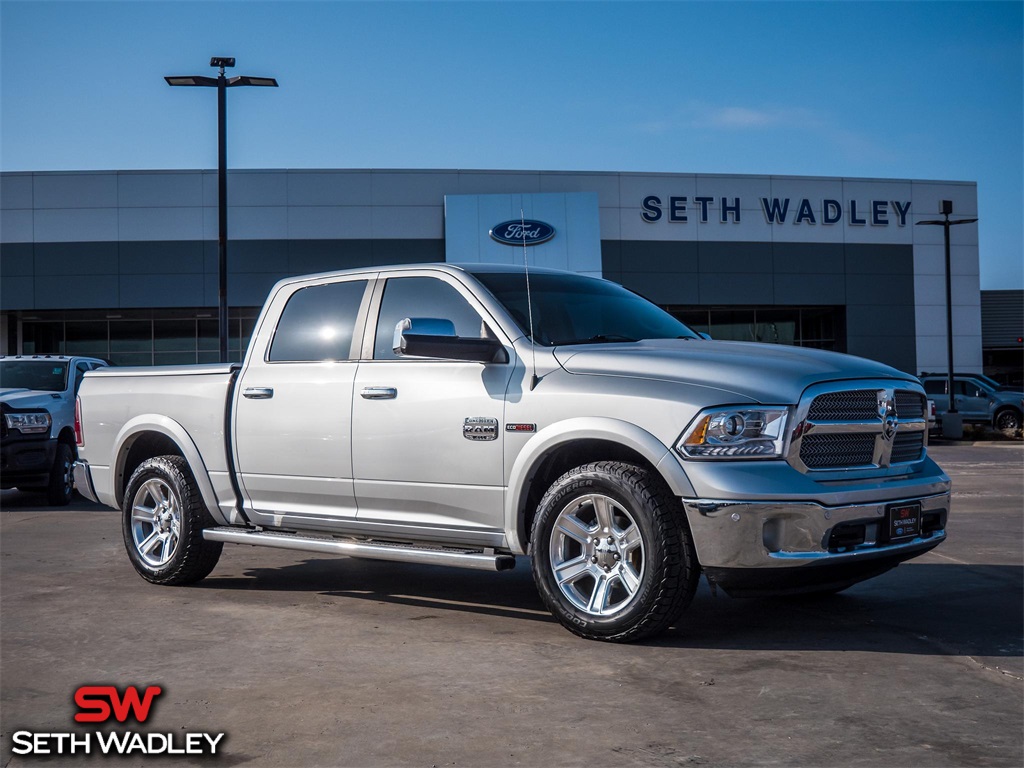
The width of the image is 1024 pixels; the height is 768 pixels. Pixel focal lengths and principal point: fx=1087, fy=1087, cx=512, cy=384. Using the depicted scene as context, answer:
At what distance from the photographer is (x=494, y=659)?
496 centimetres

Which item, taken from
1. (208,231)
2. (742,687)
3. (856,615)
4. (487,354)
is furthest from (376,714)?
(208,231)

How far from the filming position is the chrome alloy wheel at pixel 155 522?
7.25m

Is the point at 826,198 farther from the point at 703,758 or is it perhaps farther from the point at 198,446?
the point at 703,758

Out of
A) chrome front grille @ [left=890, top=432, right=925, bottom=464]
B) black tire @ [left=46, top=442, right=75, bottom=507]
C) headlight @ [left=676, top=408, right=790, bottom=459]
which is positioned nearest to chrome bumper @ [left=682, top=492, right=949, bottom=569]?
headlight @ [left=676, top=408, right=790, bottom=459]

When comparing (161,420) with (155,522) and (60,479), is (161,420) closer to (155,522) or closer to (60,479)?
(155,522)

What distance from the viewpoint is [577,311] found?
20.7 feet

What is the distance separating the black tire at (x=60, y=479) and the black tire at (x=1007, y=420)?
83.5 feet

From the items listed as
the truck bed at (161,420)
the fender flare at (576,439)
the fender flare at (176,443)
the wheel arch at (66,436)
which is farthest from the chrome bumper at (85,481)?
the wheel arch at (66,436)

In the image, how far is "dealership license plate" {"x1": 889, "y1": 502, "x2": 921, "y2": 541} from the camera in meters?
5.22

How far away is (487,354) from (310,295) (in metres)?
1.79

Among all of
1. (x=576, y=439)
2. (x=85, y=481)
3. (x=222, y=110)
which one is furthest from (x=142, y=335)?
(x=576, y=439)

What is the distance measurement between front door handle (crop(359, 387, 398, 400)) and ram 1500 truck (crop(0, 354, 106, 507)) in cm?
758

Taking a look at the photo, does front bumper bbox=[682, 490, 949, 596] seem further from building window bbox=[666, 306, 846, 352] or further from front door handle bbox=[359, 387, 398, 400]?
building window bbox=[666, 306, 846, 352]

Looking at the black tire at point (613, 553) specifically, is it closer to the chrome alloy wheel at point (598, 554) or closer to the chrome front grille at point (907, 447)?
the chrome alloy wheel at point (598, 554)
